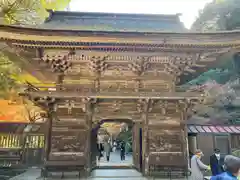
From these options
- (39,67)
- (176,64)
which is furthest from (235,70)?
(39,67)

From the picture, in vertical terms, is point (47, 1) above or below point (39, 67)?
above

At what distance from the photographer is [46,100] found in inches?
299

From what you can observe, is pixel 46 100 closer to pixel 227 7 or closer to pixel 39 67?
pixel 39 67

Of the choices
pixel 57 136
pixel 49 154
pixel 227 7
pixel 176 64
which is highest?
pixel 227 7

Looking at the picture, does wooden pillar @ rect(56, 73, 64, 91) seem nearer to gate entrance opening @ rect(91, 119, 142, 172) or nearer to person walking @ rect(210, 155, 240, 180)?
gate entrance opening @ rect(91, 119, 142, 172)

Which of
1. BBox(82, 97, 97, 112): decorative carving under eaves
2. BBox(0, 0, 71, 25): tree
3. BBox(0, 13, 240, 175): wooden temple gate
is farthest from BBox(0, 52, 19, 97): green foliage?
BBox(82, 97, 97, 112): decorative carving under eaves

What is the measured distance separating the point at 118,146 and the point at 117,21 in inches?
807

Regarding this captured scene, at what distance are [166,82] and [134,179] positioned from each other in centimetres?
433

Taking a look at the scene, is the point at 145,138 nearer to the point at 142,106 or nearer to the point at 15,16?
the point at 142,106

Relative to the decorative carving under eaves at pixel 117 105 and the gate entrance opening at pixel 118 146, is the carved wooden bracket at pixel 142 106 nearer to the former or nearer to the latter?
the decorative carving under eaves at pixel 117 105

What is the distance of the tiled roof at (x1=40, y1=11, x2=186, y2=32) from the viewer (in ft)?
31.3

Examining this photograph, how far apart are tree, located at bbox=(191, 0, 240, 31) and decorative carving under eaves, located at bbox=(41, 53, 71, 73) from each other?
1933 centimetres

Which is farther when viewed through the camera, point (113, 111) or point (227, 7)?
point (227, 7)

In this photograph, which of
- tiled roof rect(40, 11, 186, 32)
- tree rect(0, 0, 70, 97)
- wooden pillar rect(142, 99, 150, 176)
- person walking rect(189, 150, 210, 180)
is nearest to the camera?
person walking rect(189, 150, 210, 180)
